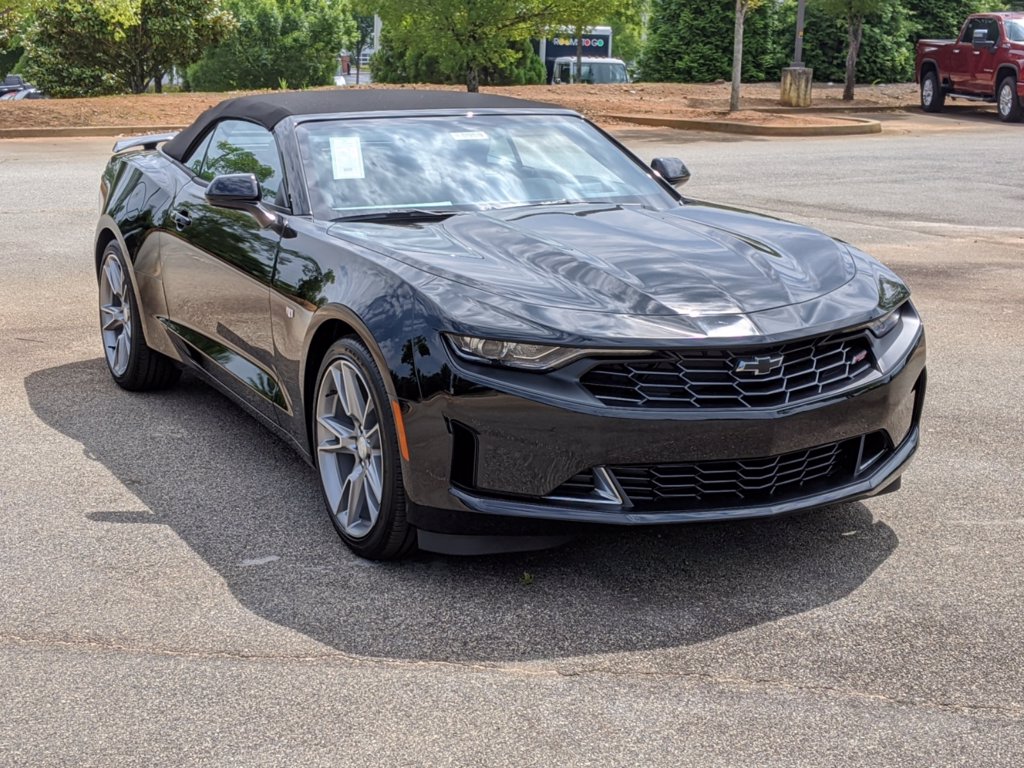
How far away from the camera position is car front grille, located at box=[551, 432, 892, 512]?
4.24 m

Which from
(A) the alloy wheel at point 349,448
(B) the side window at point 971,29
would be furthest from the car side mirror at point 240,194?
(B) the side window at point 971,29

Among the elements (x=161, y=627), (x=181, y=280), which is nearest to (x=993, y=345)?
(x=181, y=280)

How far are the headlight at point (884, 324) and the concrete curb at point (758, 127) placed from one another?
19539mm

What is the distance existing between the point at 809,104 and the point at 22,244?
→ 67.9ft

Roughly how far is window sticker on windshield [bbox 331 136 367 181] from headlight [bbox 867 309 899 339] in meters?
2.11

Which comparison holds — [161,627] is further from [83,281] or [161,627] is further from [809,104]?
[809,104]

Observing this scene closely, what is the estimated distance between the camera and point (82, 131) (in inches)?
888

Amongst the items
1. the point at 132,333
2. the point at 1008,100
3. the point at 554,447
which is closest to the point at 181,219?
the point at 132,333

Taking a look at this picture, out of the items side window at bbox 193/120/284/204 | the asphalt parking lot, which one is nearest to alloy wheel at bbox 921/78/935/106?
the asphalt parking lot

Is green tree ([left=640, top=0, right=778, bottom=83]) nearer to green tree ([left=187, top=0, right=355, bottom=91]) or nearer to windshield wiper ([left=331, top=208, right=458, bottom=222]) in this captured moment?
green tree ([left=187, top=0, right=355, bottom=91])

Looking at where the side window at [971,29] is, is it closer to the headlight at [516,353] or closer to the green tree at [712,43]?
the green tree at [712,43]

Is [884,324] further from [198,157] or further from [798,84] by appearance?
[798,84]

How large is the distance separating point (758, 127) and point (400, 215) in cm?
1929

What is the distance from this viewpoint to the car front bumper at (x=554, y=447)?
413cm
